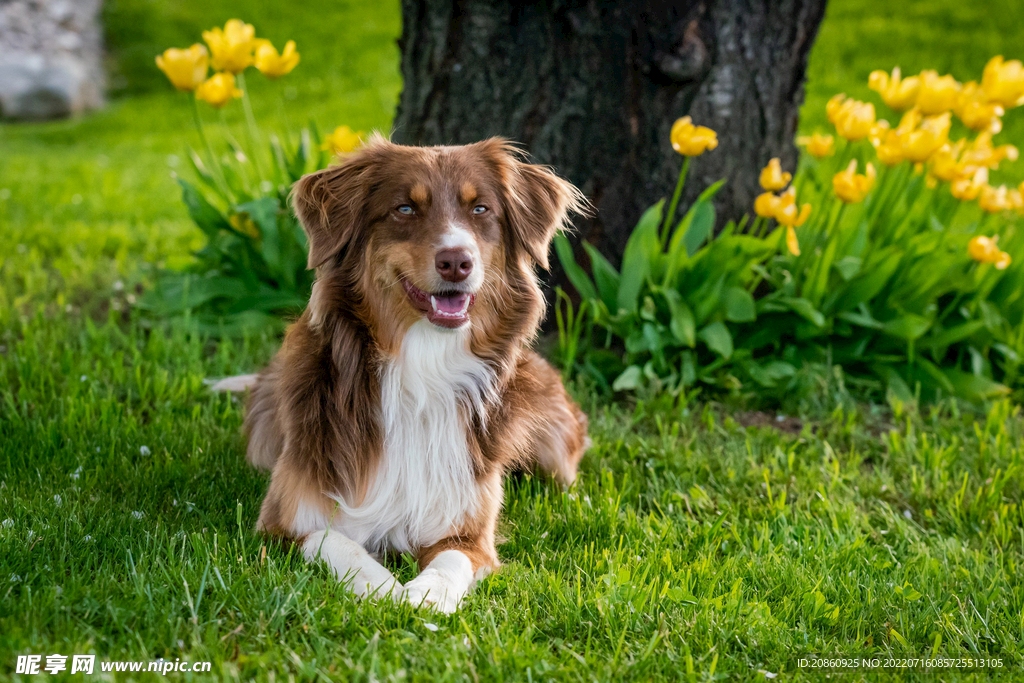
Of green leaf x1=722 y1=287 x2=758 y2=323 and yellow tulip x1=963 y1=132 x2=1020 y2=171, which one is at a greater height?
yellow tulip x1=963 y1=132 x2=1020 y2=171

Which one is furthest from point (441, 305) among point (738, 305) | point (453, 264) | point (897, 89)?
point (897, 89)

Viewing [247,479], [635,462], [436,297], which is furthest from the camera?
[635,462]

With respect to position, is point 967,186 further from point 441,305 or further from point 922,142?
point 441,305

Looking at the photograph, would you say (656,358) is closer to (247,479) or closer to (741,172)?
(741,172)

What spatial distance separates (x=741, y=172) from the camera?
515 cm

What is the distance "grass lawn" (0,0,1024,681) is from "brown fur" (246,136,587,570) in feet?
0.99

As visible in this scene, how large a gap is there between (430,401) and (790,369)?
2.45 meters

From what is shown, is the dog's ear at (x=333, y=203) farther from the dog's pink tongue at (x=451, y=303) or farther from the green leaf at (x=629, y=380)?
the green leaf at (x=629, y=380)

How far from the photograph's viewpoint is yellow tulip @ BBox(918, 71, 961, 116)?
4664 mm

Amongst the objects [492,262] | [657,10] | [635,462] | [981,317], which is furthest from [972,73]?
[492,262]

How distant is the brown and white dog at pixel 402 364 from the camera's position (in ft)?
10.0

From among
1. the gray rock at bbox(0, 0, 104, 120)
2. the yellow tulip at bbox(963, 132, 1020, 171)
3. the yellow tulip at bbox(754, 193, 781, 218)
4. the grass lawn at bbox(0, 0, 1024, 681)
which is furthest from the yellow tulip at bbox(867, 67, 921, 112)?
the gray rock at bbox(0, 0, 104, 120)

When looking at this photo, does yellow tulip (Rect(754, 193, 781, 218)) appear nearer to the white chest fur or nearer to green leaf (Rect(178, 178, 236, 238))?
the white chest fur

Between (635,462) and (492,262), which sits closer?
(492,262)
